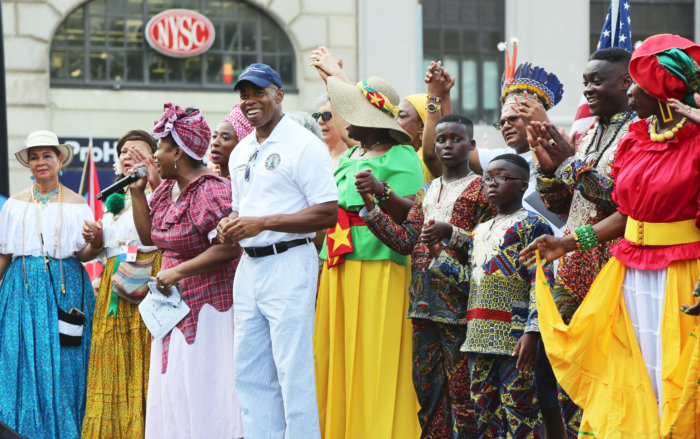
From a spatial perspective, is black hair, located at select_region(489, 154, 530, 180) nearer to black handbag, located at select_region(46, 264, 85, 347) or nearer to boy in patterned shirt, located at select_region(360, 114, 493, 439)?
boy in patterned shirt, located at select_region(360, 114, 493, 439)

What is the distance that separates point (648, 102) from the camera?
457 cm

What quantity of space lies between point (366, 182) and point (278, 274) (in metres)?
0.79

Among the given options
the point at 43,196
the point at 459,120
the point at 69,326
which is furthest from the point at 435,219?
the point at 43,196

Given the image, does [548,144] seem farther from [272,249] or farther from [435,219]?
[272,249]

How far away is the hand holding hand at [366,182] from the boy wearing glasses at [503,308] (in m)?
0.49

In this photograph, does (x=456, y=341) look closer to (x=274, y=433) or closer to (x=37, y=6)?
(x=274, y=433)

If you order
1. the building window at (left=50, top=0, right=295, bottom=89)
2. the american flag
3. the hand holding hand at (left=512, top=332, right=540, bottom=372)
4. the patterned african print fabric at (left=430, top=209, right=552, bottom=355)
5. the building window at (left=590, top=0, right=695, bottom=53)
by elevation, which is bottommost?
the hand holding hand at (left=512, top=332, right=540, bottom=372)

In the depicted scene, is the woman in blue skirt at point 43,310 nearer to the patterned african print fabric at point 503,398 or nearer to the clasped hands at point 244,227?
the clasped hands at point 244,227

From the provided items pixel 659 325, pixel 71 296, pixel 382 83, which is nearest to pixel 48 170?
pixel 71 296

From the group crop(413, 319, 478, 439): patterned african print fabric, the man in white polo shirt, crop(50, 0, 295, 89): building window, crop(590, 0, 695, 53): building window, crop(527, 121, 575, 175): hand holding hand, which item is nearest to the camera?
crop(527, 121, 575, 175): hand holding hand

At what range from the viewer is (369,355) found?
20.3ft

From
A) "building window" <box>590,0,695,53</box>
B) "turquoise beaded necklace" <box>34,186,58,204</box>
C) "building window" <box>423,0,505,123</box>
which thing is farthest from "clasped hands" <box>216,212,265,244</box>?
"building window" <box>590,0,695,53</box>

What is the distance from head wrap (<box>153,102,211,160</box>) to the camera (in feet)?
21.3

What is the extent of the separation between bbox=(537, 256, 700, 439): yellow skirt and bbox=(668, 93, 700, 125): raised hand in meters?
0.64
